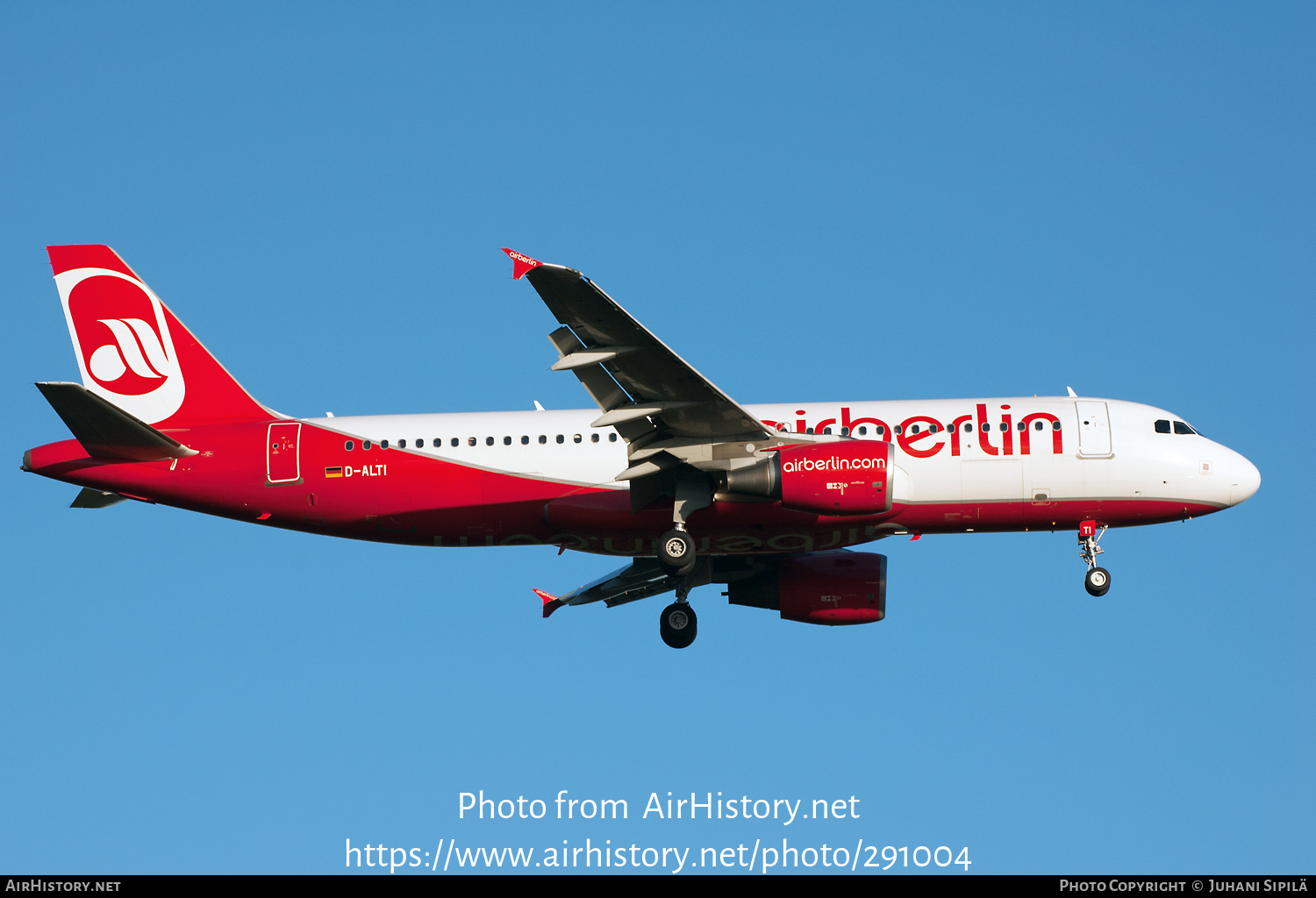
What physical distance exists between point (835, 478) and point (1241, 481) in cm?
1113

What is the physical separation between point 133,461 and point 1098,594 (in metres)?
24.1

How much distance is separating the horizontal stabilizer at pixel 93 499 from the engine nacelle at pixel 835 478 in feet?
53.0

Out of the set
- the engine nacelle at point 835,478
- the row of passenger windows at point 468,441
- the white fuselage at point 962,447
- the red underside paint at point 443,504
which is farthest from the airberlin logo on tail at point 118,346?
the engine nacelle at point 835,478

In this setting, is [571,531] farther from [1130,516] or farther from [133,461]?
[1130,516]

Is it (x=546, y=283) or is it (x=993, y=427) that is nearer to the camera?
(x=546, y=283)

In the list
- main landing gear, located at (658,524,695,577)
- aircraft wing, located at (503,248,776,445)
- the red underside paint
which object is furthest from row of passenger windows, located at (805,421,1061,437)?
main landing gear, located at (658,524,695,577)

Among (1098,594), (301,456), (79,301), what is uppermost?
(79,301)

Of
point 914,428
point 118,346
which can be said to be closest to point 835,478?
point 914,428

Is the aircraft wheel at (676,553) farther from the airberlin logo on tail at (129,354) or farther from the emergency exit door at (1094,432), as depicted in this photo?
the airberlin logo on tail at (129,354)

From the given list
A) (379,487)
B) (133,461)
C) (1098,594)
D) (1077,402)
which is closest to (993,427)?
(1077,402)

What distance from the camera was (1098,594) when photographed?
37.4 meters

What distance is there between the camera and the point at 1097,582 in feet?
122

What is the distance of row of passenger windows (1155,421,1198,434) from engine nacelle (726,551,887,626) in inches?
310

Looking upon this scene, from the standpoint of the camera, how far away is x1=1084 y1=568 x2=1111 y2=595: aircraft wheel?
122 feet
